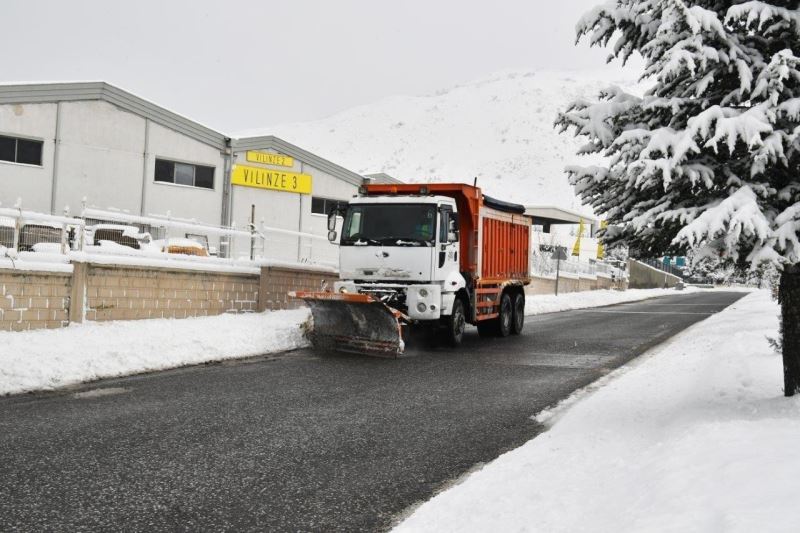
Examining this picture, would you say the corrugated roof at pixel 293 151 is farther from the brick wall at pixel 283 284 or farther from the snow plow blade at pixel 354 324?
the snow plow blade at pixel 354 324

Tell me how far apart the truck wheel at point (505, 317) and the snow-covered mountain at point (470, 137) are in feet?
308

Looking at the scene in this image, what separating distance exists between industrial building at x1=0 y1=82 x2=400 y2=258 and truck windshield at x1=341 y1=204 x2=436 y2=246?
29.3 feet

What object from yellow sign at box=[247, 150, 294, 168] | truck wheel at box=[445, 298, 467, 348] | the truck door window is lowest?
truck wheel at box=[445, 298, 467, 348]

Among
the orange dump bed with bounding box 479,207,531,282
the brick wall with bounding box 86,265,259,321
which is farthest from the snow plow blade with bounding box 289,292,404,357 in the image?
the orange dump bed with bounding box 479,207,531,282

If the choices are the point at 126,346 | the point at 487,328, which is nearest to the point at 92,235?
the point at 126,346

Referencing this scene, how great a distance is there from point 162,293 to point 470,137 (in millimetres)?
143259

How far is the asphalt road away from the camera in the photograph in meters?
4.41

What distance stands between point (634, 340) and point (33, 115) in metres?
18.9

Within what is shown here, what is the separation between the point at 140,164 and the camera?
79.9 feet

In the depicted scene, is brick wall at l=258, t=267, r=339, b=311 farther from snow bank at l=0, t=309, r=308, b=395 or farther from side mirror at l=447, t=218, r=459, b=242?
side mirror at l=447, t=218, r=459, b=242

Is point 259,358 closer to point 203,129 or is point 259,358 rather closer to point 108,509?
point 108,509

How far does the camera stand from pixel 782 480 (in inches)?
140

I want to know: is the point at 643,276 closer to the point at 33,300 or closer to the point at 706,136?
the point at 33,300

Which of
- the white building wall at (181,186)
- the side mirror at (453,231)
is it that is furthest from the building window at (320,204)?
the side mirror at (453,231)
